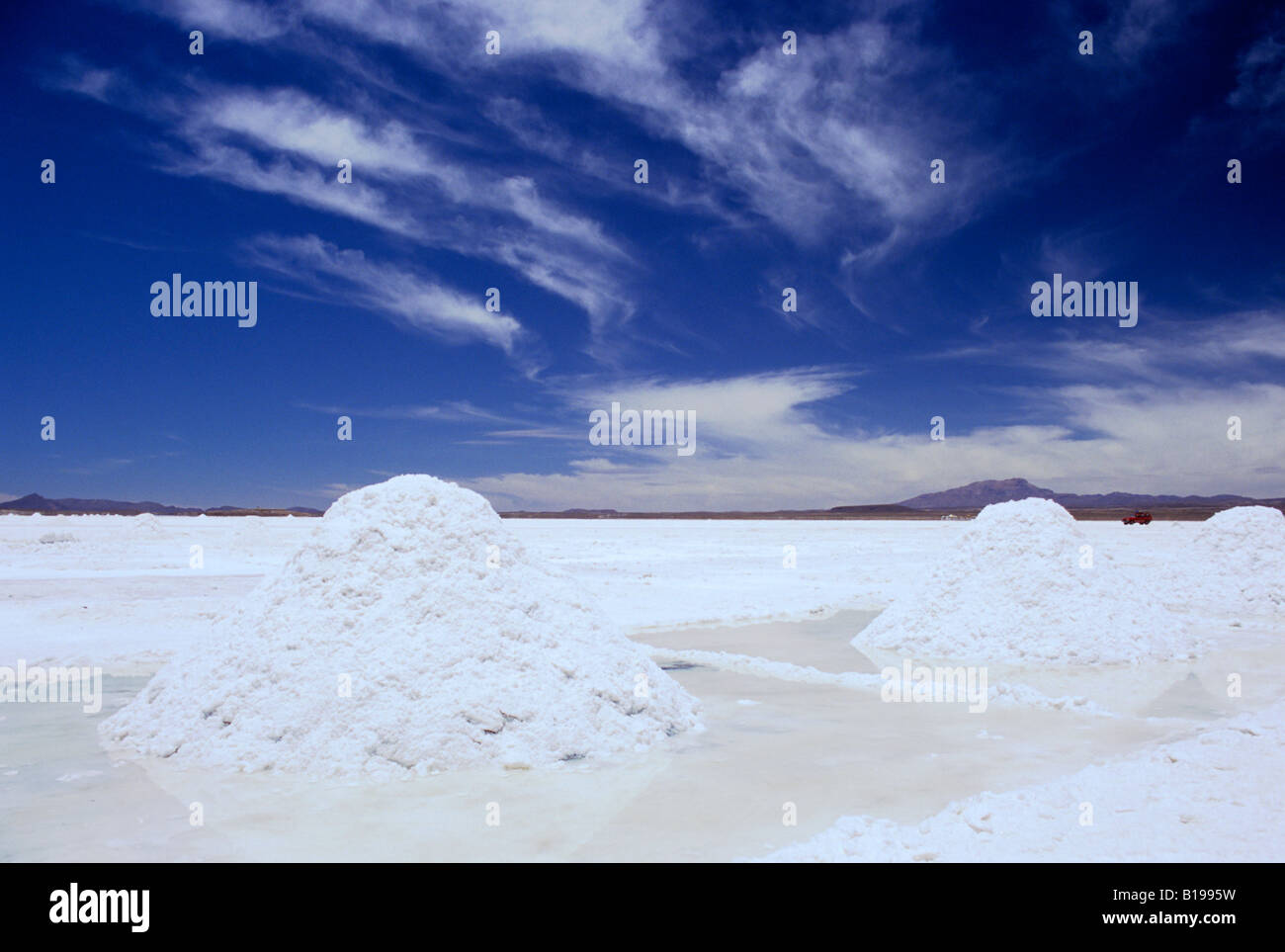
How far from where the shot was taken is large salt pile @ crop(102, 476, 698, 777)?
587cm

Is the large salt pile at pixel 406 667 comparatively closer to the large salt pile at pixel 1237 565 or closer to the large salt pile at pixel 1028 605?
the large salt pile at pixel 1028 605

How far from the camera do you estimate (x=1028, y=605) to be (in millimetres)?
11180

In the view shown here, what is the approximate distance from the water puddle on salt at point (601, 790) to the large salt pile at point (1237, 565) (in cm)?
894

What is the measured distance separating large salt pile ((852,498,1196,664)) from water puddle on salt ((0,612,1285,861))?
2.35 m

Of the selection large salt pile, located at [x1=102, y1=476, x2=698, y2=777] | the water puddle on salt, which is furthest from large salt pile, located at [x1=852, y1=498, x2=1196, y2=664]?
large salt pile, located at [x1=102, y1=476, x2=698, y2=777]

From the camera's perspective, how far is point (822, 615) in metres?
14.9

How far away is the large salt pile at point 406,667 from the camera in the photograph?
587 centimetres

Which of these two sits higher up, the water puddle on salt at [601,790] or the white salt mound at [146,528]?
the white salt mound at [146,528]

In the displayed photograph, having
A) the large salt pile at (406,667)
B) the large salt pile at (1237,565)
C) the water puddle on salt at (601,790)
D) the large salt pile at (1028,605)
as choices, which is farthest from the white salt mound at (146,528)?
the large salt pile at (1237,565)

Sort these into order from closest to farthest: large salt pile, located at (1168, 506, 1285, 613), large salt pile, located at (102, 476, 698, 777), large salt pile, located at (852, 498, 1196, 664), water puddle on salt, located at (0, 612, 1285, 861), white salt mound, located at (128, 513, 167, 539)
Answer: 1. water puddle on salt, located at (0, 612, 1285, 861)
2. large salt pile, located at (102, 476, 698, 777)
3. large salt pile, located at (852, 498, 1196, 664)
4. large salt pile, located at (1168, 506, 1285, 613)
5. white salt mound, located at (128, 513, 167, 539)

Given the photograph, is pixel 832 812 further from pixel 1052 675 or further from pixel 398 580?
pixel 1052 675

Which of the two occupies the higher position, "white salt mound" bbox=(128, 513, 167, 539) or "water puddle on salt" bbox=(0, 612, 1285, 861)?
"white salt mound" bbox=(128, 513, 167, 539)

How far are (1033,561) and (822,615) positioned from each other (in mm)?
4195

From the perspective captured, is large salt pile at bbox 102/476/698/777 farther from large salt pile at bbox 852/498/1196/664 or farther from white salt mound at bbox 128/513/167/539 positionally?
white salt mound at bbox 128/513/167/539
